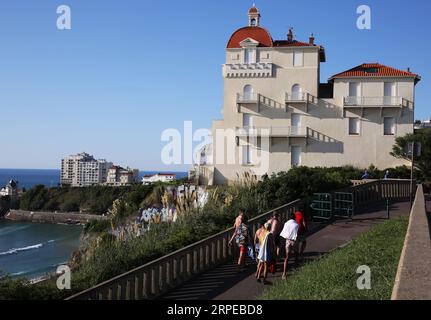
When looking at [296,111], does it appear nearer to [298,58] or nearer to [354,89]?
[298,58]

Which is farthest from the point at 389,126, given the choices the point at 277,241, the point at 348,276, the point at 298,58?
the point at 348,276

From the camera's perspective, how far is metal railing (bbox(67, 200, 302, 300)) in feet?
29.3

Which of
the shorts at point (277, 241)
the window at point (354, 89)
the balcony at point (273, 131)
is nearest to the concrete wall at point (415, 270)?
the shorts at point (277, 241)

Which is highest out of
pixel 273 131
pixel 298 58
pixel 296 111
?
pixel 298 58

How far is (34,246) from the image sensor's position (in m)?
62.5

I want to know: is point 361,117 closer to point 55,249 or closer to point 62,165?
point 55,249

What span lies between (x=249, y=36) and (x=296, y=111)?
25.7 ft

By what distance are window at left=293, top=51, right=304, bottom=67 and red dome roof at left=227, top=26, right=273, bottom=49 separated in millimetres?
2547

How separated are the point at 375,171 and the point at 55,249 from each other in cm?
4052

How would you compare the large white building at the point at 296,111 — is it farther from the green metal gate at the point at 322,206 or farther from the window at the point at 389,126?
the green metal gate at the point at 322,206

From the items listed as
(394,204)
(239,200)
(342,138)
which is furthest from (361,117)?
(239,200)

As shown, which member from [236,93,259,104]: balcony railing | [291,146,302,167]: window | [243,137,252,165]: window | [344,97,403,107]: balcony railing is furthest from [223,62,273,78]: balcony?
[344,97,403,107]: balcony railing
